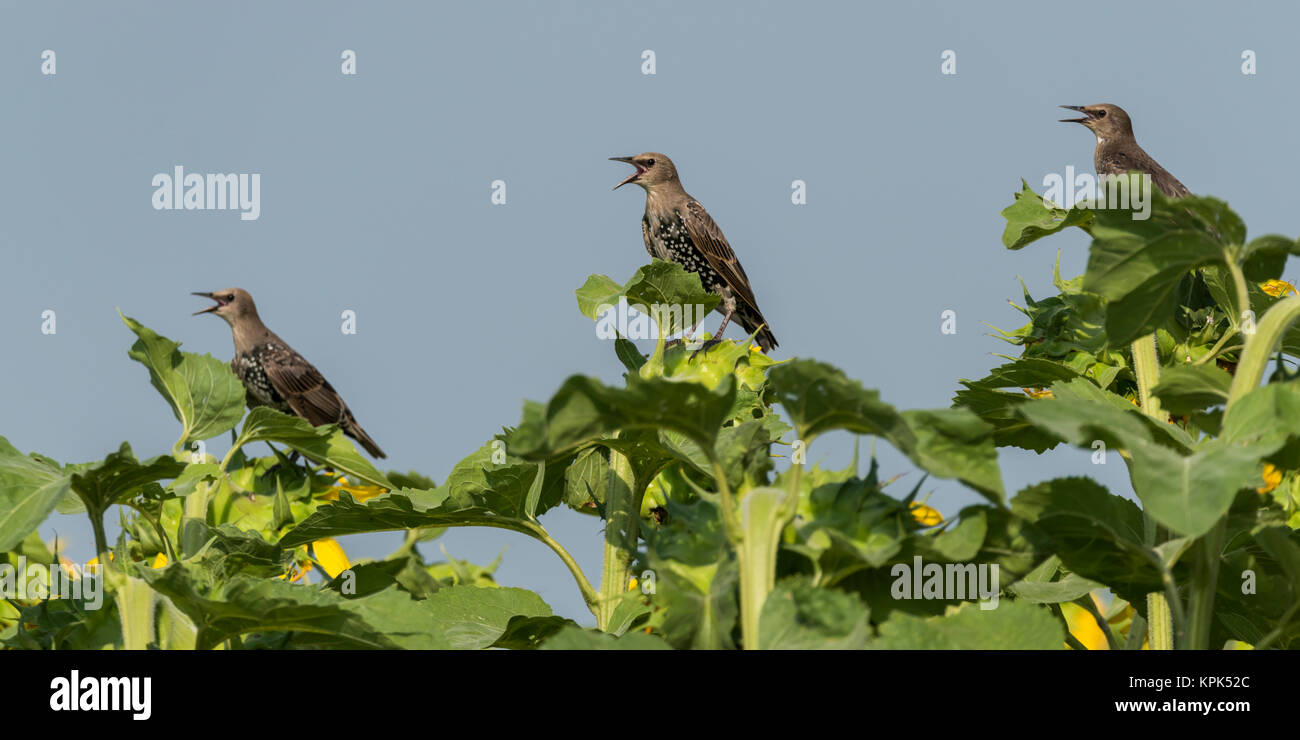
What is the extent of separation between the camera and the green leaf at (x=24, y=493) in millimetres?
2086

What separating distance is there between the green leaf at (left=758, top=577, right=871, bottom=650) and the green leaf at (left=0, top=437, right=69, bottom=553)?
122 cm

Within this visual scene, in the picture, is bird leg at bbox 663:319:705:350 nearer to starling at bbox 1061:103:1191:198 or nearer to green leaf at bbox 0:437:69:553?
green leaf at bbox 0:437:69:553

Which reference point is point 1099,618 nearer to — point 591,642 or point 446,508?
point 591,642

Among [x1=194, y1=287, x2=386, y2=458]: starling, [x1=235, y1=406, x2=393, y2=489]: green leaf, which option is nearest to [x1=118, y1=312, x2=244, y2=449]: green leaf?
[x1=235, y1=406, x2=393, y2=489]: green leaf

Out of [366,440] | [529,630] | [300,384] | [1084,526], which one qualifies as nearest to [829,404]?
[1084,526]

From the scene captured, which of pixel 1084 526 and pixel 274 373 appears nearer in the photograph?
pixel 1084 526

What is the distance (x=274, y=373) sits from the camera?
1048cm

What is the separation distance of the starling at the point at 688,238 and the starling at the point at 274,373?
2.99 meters

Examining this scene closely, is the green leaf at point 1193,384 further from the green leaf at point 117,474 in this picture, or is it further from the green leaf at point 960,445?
the green leaf at point 117,474

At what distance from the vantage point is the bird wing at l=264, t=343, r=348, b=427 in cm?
1040

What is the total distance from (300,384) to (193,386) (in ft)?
Answer: 23.8
